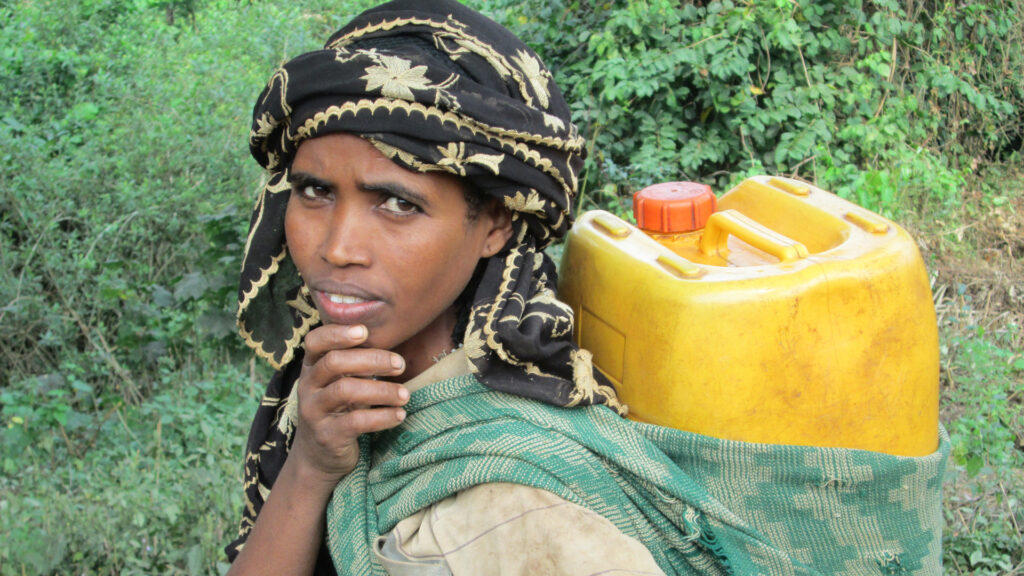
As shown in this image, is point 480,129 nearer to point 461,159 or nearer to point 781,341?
point 461,159

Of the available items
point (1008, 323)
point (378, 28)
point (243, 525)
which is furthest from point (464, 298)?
point (1008, 323)

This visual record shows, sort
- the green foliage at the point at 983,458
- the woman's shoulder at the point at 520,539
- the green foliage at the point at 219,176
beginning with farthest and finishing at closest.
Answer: the green foliage at the point at 219,176 → the green foliage at the point at 983,458 → the woman's shoulder at the point at 520,539

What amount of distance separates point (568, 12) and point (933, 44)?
2159 mm

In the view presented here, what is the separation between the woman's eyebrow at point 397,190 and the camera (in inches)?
59.2

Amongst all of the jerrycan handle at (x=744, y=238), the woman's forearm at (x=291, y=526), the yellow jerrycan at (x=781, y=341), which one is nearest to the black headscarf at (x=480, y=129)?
the yellow jerrycan at (x=781, y=341)

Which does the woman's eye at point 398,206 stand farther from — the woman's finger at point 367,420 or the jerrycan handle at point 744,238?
the jerrycan handle at point 744,238

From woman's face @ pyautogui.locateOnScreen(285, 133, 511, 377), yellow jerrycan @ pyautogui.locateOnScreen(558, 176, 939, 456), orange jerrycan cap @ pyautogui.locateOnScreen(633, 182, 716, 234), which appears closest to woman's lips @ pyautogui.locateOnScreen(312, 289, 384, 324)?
woman's face @ pyautogui.locateOnScreen(285, 133, 511, 377)

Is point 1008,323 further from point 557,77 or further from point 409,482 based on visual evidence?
point 409,482

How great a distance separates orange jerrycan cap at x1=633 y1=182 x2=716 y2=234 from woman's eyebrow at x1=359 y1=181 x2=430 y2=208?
48cm

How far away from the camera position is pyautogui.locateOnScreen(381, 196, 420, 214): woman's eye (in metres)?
1.54

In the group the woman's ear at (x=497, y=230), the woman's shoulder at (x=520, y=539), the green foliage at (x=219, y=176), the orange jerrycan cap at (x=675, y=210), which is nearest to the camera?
the woman's shoulder at (x=520, y=539)

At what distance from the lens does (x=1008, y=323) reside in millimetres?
3926

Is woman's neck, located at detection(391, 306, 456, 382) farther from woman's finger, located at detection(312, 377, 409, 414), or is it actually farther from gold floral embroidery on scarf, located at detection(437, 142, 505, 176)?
gold floral embroidery on scarf, located at detection(437, 142, 505, 176)

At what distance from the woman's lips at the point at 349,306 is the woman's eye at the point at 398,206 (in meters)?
0.15
